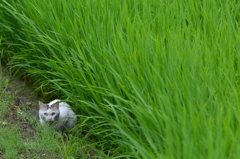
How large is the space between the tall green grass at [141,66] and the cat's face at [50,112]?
5.5 inches

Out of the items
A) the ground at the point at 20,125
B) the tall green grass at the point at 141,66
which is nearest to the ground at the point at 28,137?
the ground at the point at 20,125

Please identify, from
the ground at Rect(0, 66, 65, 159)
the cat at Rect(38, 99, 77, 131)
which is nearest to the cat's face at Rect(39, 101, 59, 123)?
the cat at Rect(38, 99, 77, 131)

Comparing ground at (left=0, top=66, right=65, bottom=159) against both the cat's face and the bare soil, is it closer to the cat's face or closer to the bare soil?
the bare soil

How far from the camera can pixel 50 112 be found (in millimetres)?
2969

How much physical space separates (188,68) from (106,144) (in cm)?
78

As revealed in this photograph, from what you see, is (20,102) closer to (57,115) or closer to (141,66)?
(57,115)

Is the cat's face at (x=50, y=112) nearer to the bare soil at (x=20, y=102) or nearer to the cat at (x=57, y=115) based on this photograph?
the cat at (x=57, y=115)

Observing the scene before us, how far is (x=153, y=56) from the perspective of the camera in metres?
2.72

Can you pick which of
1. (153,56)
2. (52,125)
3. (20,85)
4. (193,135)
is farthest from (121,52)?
(20,85)

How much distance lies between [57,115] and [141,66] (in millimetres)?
709

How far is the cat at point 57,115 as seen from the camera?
299 centimetres

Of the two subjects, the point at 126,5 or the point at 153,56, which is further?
the point at 126,5

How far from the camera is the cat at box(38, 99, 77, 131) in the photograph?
2.99 meters

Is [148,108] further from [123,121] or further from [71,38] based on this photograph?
[71,38]
